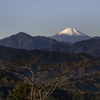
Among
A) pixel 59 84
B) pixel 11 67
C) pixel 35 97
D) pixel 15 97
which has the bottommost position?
pixel 15 97

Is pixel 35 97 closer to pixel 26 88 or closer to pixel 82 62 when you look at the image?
pixel 82 62

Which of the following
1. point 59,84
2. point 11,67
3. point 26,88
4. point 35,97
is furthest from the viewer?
point 26,88

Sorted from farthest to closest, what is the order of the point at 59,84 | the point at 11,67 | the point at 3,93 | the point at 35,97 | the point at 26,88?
the point at 3,93 < the point at 26,88 < the point at 35,97 < the point at 59,84 < the point at 11,67

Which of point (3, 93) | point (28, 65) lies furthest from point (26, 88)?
point (3, 93)

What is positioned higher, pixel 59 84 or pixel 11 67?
pixel 11 67

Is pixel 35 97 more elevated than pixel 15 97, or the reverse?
pixel 35 97

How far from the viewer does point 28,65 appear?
19547 mm

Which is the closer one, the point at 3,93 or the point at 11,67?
the point at 11,67

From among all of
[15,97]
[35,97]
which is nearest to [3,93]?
[15,97]

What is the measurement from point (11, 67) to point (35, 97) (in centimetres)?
765

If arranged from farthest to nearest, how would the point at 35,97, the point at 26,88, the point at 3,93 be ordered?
the point at 3,93 < the point at 26,88 < the point at 35,97

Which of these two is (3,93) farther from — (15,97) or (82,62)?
(82,62)

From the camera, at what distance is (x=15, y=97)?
46250mm

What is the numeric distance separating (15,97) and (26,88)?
120 inches
